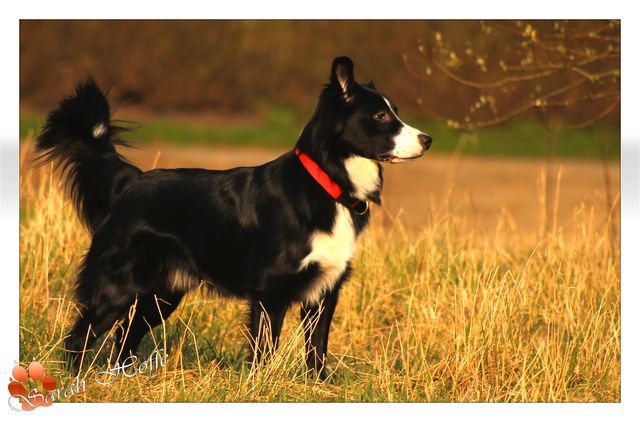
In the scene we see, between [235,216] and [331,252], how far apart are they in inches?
22.9

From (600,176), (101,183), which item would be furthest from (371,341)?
(600,176)

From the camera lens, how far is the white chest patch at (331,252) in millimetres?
4852

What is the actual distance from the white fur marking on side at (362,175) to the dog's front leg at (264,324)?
0.76 metres

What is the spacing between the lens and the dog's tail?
17.6 ft

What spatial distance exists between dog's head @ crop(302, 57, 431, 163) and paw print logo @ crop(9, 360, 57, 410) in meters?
1.90

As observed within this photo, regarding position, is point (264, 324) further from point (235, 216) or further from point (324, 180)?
point (324, 180)

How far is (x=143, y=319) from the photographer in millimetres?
5344

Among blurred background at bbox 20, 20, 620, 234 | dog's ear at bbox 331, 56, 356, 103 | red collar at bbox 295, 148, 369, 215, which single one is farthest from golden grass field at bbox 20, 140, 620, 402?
blurred background at bbox 20, 20, 620, 234

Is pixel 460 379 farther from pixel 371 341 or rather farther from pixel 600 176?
pixel 600 176

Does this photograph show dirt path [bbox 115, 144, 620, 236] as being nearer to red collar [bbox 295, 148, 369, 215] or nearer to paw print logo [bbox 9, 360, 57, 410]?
red collar [bbox 295, 148, 369, 215]

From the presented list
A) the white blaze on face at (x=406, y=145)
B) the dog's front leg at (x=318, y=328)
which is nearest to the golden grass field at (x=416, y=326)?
the dog's front leg at (x=318, y=328)

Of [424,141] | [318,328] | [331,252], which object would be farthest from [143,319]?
[424,141]

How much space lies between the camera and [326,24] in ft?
70.4

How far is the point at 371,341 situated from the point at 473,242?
1.88 meters
